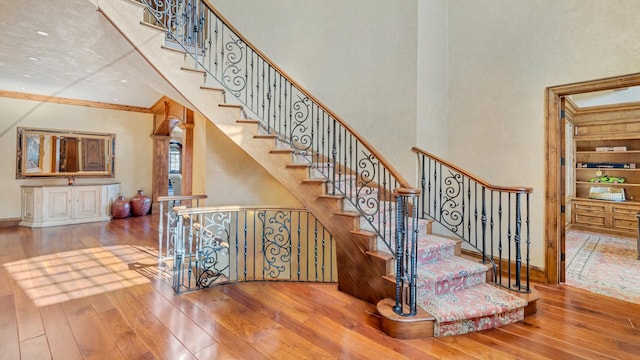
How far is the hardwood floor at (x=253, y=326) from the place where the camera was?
197 cm

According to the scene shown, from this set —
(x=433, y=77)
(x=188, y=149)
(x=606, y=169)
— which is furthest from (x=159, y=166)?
(x=606, y=169)

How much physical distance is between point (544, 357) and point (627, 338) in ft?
2.81

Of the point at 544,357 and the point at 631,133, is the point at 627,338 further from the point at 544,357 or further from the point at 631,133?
the point at 631,133

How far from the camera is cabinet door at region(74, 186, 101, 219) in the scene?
251 inches

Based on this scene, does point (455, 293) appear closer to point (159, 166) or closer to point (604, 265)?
point (604, 265)

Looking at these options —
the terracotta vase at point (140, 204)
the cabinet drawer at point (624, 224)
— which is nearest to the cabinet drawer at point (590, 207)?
the cabinet drawer at point (624, 224)

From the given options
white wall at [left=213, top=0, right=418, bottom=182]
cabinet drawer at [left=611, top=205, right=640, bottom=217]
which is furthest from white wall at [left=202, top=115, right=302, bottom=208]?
cabinet drawer at [left=611, top=205, right=640, bottom=217]

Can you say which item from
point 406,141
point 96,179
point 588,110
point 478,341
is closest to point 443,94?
point 406,141

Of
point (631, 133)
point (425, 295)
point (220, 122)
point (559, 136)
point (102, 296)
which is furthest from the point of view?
point (631, 133)

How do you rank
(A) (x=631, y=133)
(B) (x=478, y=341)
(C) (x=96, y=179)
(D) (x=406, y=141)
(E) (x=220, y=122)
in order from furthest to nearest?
1. (C) (x=96, y=179)
2. (A) (x=631, y=133)
3. (D) (x=406, y=141)
4. (E) (x=220, y=122)
5. (B) (x=478, y=341)

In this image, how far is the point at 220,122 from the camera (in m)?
3.53

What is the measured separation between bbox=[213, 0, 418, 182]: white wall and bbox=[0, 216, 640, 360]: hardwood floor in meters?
2.21

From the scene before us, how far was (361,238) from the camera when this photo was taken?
2.88 metres

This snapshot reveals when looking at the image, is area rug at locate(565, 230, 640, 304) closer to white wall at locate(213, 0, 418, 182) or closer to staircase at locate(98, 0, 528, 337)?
staircase at locate(98, 0, 528, 337)
